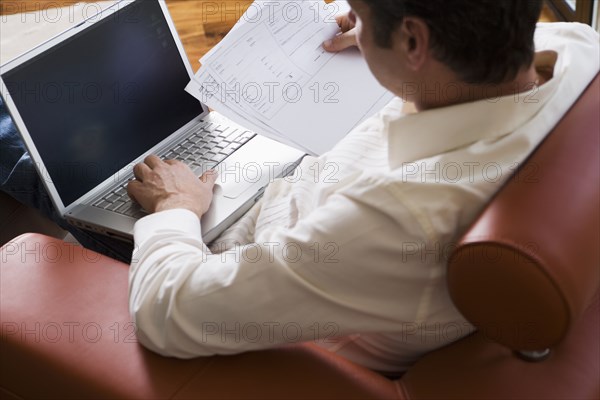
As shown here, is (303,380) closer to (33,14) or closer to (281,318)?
(281,318)

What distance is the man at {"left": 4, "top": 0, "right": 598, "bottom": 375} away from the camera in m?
0.87

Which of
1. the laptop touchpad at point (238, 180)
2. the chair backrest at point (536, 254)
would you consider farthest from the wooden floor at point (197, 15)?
the chair backrest at point (536, 254)

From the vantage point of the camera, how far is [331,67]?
1498mm

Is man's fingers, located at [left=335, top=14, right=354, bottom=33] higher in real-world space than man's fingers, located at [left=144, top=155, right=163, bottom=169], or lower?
higher

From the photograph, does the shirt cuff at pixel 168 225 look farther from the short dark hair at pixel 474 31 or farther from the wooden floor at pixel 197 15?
the wooden floor at pixel 197 15

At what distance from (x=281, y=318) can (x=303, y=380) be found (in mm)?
90

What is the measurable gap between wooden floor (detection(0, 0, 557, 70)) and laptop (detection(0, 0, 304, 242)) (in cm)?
154

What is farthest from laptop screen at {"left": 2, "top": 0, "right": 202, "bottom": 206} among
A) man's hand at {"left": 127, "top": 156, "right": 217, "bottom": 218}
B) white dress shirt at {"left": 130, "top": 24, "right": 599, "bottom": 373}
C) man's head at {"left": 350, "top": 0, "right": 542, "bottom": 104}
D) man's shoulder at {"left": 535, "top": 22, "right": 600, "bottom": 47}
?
man's shoulder at {"left": 535, "top": 22, "right": 600, "bottom": 47}

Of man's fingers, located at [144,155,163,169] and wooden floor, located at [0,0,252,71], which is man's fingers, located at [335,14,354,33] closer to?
man's fingers, located at [144,155,163,169]

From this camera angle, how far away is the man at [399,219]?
2.86 ft

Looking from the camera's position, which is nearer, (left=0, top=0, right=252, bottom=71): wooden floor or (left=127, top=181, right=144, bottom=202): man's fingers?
(left=127, top=181, right=144, bottom=202): man's fingers

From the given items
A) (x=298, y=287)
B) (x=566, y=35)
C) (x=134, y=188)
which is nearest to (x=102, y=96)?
(x=134, y=188)

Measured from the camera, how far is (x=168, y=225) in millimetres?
1111

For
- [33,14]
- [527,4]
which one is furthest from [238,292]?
[33,14]
